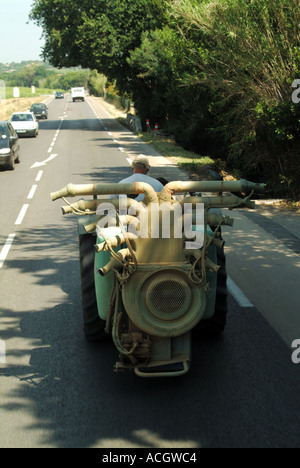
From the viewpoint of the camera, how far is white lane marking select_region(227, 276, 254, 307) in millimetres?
7246

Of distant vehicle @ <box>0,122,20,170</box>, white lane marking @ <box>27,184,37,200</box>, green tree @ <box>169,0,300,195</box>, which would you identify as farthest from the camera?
distant vehicle @ <box>0,122,20,170</box>

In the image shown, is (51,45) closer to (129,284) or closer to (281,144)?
(281,144)

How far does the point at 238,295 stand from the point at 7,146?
50.7 ft

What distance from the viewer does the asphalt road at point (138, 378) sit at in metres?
4.37

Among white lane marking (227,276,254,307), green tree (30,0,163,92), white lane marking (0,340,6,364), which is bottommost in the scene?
white lane marking (0,340,6,364)

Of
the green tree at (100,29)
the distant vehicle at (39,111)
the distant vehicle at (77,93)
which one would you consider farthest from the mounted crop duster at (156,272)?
the distant vehicle at (77,93)

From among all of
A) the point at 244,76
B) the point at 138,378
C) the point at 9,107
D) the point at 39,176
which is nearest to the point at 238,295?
the point at 138,378

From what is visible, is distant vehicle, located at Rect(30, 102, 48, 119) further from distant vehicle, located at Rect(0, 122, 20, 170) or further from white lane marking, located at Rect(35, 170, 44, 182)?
white lane marking, located at Rect(35, 170, 44, 182)

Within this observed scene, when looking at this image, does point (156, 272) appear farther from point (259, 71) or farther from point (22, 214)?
point (259, 71)

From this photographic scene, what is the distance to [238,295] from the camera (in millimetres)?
7562

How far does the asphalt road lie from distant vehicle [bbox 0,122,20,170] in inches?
457

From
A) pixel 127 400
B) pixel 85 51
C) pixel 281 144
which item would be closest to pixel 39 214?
pixel 281 144

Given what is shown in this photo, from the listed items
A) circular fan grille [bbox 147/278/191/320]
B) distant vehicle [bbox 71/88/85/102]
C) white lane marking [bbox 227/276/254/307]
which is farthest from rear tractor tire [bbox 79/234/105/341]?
distant vehicle [bbox 71/88/85/102]

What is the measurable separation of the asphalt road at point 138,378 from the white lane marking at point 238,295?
3 centimetres
